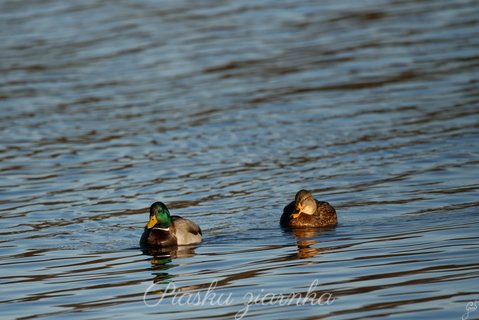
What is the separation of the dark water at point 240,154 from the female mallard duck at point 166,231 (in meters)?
0.32

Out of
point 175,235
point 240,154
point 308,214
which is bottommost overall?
point 240,154

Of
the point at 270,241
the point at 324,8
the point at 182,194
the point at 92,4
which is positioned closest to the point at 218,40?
the point at 324,8

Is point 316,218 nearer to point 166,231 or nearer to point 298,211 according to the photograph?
point 298,211

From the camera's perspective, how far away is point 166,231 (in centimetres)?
1438

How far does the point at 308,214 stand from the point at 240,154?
178 inches

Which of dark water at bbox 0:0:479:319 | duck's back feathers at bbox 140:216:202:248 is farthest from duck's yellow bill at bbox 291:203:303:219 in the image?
duck's back feathers at bbox 140:216:202:248

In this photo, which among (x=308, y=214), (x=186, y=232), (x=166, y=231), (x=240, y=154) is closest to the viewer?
(x=186, y=232)

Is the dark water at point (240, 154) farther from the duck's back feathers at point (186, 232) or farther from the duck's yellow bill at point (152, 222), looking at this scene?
the duck's yellow bill at point (152, 222)

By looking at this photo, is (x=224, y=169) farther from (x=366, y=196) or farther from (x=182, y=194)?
(x=366, y=196)

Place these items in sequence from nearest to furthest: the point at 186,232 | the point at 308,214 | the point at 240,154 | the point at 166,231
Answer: the point at 186,232, the point at 166,231, the point at 308,214, the point at 240,154

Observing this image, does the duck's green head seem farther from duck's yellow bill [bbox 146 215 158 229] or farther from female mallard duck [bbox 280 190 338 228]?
female mallard duck [bbox 280 190 338 228]

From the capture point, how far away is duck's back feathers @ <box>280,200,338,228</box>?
14836 millimetres

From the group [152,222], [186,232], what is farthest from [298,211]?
[152,222]

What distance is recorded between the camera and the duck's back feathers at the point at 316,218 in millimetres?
14836
